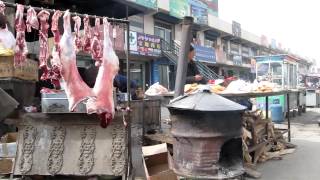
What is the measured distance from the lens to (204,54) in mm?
28156

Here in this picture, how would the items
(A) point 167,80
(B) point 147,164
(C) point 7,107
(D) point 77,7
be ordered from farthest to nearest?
(A) point 167,80 < (D) point 77,7 < (B) point 147,164 < (C) point 7,107

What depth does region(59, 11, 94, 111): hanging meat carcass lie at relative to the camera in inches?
191

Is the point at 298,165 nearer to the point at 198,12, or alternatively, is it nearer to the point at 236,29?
the point at 198,12

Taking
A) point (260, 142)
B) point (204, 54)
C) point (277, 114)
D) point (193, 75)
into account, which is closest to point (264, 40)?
point (204, 54)

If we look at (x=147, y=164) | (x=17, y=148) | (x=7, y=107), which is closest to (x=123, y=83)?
(x=147, y=164)

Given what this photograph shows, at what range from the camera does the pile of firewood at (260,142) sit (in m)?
8.45

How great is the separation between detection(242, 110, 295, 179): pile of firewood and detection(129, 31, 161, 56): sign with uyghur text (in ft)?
33.1

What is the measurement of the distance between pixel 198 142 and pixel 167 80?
1981cm

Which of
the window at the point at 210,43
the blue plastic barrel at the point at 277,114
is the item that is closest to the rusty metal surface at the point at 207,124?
the blue plastic barrel at the point at 277,114

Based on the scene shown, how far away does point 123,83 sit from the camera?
26.8 feet

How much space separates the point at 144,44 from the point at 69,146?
14.7m

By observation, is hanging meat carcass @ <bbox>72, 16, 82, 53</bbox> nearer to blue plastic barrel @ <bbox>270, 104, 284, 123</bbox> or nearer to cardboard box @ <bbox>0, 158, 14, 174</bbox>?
cardboard box @ <bbox>0, 158, 14, 174</bbox>

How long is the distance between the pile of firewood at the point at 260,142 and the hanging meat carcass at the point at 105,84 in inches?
146

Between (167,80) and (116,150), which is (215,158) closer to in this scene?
(116,150)
